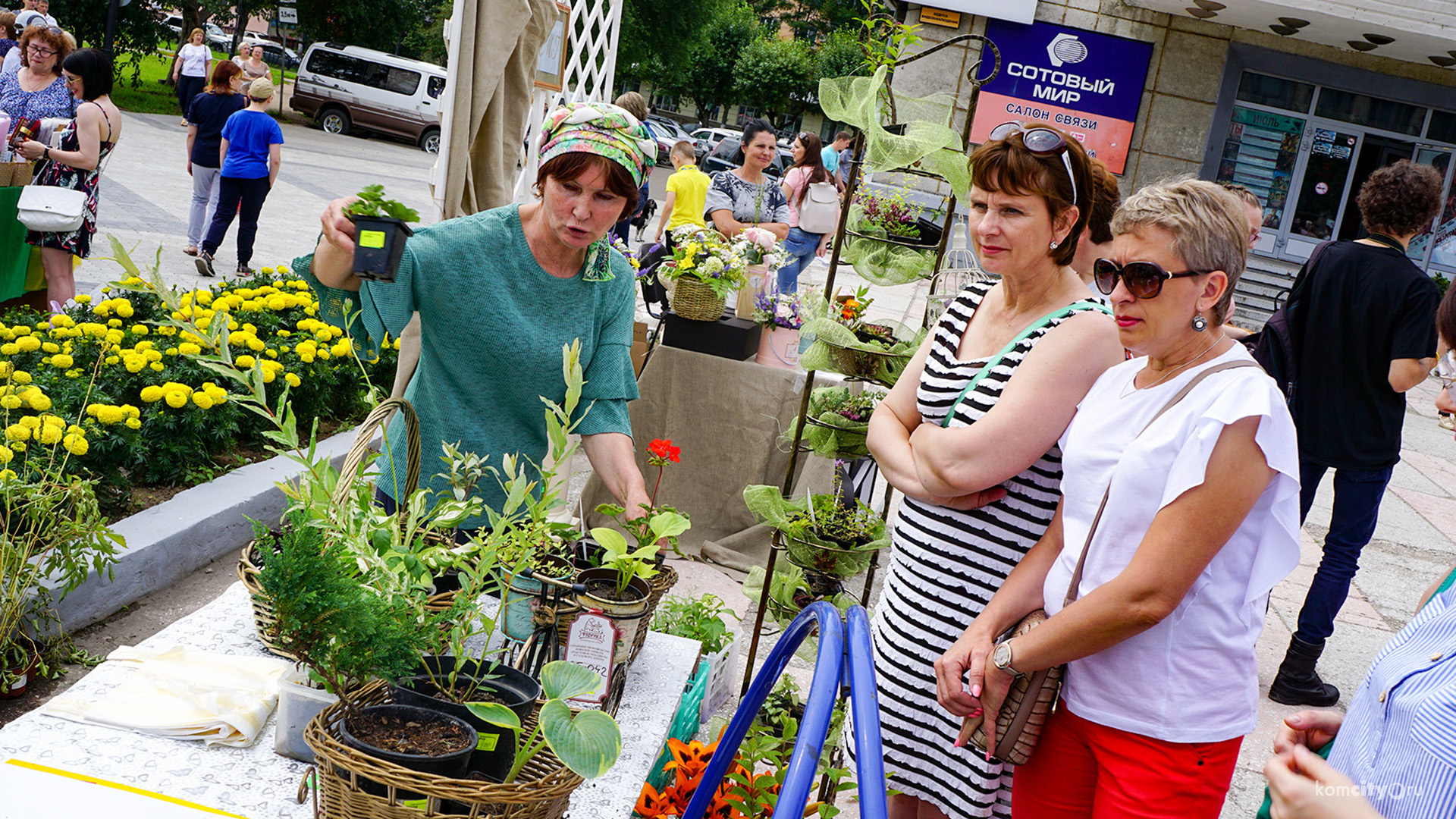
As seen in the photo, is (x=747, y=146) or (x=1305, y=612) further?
(x=747, y=146)

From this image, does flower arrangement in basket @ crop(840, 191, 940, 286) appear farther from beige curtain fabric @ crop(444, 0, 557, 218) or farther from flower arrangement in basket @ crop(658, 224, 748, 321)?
beige curtain fabric @ crop(444, 0, 557, 218)

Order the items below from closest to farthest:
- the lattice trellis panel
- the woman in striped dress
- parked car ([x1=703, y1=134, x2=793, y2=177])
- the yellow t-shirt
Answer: the woman in striped dress < the lattice trellis panel < the yellow t-shirt < parked car ([x1=703, y1=134, x2=793, y2=177])

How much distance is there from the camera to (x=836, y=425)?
2.83 metres

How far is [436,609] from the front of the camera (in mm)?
1393

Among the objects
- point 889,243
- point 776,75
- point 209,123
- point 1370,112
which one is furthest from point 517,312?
point 776,75

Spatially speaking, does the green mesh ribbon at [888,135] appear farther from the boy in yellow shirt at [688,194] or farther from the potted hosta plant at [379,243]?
the boy in yellow shirt at [688,194]

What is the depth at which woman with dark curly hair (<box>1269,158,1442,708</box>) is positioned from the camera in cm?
346

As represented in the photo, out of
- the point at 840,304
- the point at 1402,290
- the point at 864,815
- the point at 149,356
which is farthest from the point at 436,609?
the point at 1402,290

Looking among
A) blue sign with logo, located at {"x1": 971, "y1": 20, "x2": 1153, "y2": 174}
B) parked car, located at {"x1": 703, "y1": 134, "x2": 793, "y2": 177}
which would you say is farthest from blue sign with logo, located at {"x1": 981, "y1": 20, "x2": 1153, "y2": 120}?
parked car, located at {"x1": 703, "y1": 134, "x2": 793, "y2": 177}

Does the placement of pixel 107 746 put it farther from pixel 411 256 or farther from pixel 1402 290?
pixel 1402 290

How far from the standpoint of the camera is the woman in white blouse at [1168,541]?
1426 millimetres

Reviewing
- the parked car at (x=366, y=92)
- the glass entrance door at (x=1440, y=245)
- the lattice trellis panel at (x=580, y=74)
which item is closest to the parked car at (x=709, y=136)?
the parked car at (x=366, y=92)

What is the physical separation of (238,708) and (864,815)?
3.04ft

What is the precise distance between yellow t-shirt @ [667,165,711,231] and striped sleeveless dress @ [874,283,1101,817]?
5.69 metres
